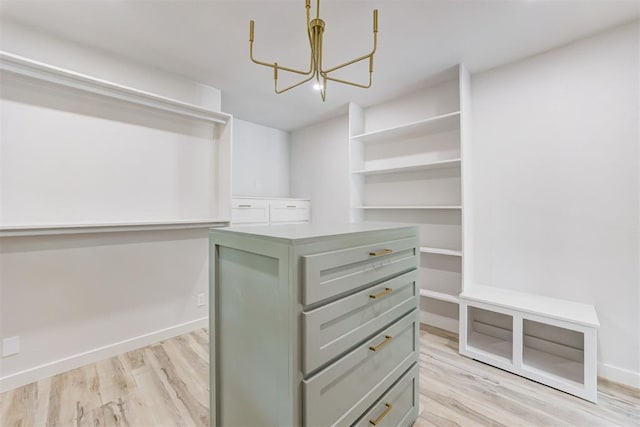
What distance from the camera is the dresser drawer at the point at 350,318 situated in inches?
36.7

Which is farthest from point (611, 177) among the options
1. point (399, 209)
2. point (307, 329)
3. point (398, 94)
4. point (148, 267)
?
point (148, 267)

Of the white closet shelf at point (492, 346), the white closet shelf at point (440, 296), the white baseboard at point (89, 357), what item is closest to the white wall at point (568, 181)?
the white closet shelf at point (440, 296)

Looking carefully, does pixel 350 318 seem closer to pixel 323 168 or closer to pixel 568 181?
pixel 568 181

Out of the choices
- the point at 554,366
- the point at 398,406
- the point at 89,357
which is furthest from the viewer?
the point at 89,357

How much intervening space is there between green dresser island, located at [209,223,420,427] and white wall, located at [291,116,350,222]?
2.24 m

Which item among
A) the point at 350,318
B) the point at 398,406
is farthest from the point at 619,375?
the point at 350,318

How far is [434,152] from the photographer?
2795 millimetres

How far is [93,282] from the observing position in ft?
7.06

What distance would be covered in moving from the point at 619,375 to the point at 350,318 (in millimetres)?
2201

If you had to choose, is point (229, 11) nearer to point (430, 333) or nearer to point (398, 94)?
point (398, 94)

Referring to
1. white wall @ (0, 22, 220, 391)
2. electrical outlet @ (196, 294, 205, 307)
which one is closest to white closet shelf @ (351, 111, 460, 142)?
white wall @ (0, 22, 220, 391)

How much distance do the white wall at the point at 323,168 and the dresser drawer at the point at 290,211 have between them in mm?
140

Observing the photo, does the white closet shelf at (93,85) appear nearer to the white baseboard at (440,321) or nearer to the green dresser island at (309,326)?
the green dresser island at (309,326)

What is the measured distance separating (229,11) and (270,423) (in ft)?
7.21
